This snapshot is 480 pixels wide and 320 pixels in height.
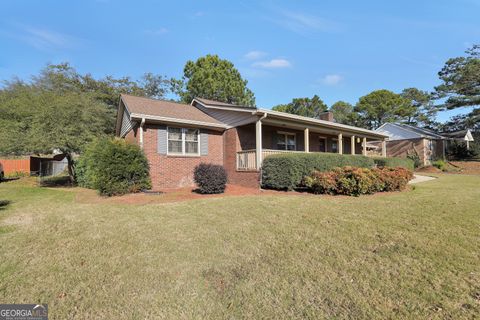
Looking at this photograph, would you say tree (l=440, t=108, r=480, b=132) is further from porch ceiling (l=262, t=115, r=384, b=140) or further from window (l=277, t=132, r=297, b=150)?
window (l=277, t=132, r=297, b=150)

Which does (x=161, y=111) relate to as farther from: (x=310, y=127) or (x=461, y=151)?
(x=461, y=151)

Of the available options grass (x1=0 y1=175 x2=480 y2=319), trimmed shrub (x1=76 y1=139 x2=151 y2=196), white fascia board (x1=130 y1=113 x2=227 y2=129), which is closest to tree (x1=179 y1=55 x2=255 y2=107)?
white fascia board (x1=130 y1=113 x2=227 y2=129)

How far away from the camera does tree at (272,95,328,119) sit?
1735 inches

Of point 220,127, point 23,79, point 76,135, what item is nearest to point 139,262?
point 220,127

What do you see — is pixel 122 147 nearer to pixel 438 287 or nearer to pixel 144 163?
pixel 144 163

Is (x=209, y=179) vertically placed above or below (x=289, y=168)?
below

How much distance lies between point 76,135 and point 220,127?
9172 millimetres

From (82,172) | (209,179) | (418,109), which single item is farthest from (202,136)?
(418,109)

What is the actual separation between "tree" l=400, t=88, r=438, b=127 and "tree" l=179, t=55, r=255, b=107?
29.0m

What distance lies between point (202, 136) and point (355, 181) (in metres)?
7.62

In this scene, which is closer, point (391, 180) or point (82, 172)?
point (391, 180)

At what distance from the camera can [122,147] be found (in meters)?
9.63

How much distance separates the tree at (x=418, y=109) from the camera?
4000 centimetres

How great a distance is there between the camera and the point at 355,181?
8.42m
